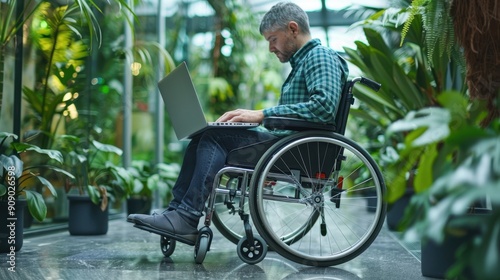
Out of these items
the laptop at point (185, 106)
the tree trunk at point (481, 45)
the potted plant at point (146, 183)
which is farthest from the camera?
the potted plant at point (146, 183)

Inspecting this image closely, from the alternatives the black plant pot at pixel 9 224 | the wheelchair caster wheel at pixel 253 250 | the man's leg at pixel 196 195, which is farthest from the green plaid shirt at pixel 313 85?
the black plant pot at pixel 9 224

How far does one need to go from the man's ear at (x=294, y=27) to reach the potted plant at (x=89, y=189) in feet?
4.69

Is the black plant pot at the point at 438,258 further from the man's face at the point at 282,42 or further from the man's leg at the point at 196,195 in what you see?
the man's face at the point at 282,42

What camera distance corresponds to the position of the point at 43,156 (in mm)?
3529

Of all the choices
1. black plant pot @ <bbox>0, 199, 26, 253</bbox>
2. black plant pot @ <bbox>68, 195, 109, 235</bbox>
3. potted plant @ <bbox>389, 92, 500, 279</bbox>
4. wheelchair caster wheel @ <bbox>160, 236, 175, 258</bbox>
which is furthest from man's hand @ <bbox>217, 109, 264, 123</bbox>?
black plant pot @ <bbox>68, 195, 109, 235</bbox>

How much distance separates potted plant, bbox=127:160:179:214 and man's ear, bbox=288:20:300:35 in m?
2.26

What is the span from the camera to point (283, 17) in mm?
2637

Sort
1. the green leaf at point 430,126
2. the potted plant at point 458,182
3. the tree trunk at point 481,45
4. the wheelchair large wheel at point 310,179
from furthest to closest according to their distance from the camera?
the wheelchair large wheel at point 310,179
the tree trunk at point 481,45
the green leaf at point 430,126
the potted plant at point 458,182

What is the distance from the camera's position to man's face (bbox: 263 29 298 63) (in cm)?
266

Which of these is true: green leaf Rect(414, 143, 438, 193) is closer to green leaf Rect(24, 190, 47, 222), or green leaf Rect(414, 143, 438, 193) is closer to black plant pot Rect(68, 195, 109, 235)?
green leaf Rect(24, 190, 47, 222)

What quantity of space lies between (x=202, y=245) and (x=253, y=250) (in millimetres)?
194

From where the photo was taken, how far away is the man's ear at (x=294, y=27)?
264cm

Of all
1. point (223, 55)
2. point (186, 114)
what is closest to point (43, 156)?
point (186, 114)

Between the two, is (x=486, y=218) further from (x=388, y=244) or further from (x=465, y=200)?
(x=388, y=244)
